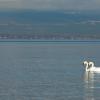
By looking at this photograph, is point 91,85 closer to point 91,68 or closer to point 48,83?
point 48,83

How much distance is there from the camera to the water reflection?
38.3 meters

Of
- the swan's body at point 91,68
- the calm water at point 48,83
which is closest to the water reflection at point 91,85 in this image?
the calm water at point 48,83

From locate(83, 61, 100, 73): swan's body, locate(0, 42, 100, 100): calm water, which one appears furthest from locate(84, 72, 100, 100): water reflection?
locate(83, 61, 100, 73): swan's body

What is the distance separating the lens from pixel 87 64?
54.8m

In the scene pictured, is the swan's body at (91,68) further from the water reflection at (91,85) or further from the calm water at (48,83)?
the water reflection at (91,85)

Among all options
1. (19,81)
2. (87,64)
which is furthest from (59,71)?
(19,81)

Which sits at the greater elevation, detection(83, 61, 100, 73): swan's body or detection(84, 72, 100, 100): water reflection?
detection(83, 61, 100, 73): swan's body

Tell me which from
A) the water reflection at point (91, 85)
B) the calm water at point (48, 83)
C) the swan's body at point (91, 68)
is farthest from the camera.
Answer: the swan's body at point (91, 68)

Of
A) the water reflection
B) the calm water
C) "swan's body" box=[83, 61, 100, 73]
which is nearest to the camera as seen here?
the water reflection

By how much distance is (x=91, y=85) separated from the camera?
44062 millimetres

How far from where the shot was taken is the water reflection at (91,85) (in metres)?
38.3

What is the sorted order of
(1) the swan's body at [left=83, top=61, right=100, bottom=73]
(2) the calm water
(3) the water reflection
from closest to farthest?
(3) the water reflection, (2) the calm water, (1) the swan's body at [left=83, top=61, right=100, bottom=73]

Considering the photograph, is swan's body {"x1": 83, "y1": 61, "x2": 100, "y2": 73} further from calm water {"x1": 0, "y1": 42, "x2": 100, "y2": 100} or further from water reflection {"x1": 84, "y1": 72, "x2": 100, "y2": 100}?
water reflection {"x1": 84, "y1": 72, "x2": 100, "y2": 100}

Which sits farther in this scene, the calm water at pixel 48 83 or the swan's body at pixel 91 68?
the swan's body at pixel 91 68
